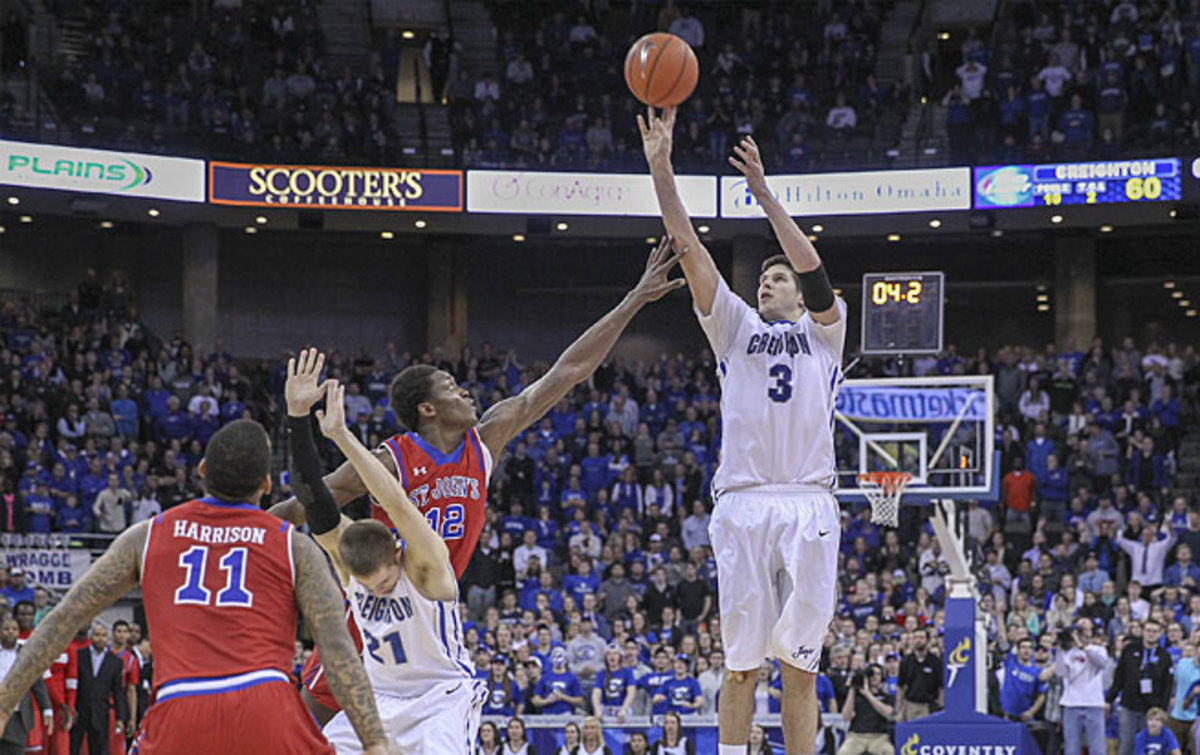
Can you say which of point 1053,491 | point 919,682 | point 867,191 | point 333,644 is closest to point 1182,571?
point 1053,491

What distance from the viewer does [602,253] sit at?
3841 cm

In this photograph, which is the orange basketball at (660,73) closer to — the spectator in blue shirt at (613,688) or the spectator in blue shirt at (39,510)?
the spectator in blue shirt at (613,688)

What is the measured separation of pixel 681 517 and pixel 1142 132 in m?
11.2

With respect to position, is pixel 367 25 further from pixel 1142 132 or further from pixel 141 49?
pixel 1142 132

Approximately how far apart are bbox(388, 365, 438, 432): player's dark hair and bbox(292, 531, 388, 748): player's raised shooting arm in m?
1.90

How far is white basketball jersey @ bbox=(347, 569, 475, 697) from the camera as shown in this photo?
23.6 feet

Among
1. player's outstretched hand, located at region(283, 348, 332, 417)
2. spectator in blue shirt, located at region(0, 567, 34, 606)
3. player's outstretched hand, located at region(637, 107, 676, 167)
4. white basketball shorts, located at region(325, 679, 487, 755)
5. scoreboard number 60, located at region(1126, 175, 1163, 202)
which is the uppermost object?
scoreboard number 60, located at region(1126, 175, 1163, 202)

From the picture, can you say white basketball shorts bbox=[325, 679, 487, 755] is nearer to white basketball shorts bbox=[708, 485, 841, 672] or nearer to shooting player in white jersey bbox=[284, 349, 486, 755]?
shooting player in white jersey bbox=[284, 349, 486, 755]

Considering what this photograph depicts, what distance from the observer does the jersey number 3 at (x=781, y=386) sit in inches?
323

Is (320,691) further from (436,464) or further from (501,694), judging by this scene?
(501,694)

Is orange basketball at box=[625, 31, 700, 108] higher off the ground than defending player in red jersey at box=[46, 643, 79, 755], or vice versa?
orange basketball at box=[625, 31, 700, 108]

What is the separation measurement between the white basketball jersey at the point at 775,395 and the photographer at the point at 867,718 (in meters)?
11.4

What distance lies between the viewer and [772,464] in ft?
27.0

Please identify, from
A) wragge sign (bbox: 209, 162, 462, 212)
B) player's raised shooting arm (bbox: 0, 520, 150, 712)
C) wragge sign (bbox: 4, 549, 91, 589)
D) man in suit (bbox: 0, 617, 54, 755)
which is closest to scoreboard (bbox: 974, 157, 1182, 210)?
wragge sign (bbox: 209, 162, 462, 212)
